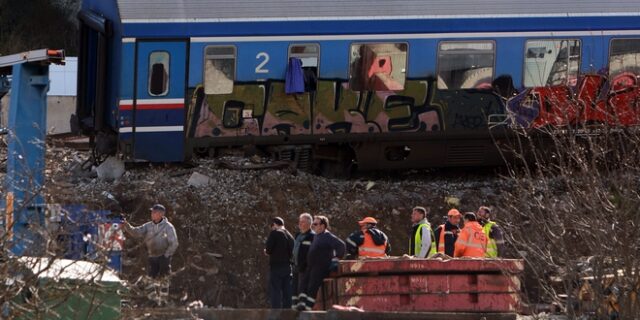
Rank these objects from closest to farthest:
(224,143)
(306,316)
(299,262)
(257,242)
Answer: (306,316) → (299,262) → (257,242) → (224,143)

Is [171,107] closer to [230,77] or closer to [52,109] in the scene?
[230,77]

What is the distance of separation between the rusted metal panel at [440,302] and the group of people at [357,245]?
33.7 inches

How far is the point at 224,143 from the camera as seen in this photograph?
20312mm

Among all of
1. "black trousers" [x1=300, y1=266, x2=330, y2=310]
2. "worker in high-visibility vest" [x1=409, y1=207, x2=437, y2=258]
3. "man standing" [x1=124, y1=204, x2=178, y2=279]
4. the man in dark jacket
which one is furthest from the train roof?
"black trousers" [x1=300, y1=266, x2=330, y2=310]

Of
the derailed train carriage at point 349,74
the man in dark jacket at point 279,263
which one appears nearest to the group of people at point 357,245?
the man in dark jacket at point 279,263

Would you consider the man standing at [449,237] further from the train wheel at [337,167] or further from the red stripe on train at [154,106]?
the red stripe on train at [154,106]

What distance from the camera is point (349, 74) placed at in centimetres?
2028

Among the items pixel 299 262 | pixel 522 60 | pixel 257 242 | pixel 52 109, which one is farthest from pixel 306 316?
pixel 52 109

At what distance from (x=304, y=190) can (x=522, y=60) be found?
3.98m

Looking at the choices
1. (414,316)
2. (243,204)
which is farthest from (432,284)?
(243,204)

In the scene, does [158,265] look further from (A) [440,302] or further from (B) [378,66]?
(B) [378,66]

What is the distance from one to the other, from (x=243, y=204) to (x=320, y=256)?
15.7 ft

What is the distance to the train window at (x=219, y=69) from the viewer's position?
2002 cm

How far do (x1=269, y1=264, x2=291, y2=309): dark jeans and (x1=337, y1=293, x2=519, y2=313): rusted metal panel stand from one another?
4.94ft
